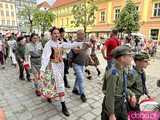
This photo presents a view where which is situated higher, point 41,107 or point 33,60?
point 33,60

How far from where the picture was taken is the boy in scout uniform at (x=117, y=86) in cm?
185

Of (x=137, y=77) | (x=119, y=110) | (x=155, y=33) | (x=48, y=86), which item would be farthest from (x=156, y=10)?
(x=119, y=110)

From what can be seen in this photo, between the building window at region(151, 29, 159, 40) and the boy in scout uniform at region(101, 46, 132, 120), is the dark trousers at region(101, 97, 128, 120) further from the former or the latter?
the building window at region(151, 29, 159, 40)

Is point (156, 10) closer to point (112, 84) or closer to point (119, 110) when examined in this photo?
point (119, 110)

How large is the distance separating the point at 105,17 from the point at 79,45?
99.1 ft

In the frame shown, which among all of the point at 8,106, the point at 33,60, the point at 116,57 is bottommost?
the point at 8,106

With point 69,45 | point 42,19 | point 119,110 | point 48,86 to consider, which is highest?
point 42,19

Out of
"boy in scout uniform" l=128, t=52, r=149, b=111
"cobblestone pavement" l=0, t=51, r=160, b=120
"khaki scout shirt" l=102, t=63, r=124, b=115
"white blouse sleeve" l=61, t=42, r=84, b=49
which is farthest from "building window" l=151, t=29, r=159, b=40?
"khaki scout shirt" l=102, t=63, r=124, b=115

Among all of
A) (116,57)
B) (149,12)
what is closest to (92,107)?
(116,57)

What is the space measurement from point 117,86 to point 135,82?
2.15 feet

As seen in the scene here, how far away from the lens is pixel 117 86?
1.96m

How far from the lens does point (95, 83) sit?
6.27m

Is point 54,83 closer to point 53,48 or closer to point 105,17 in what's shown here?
point 53,48

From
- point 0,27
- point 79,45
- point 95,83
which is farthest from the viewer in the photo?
point 0,27
